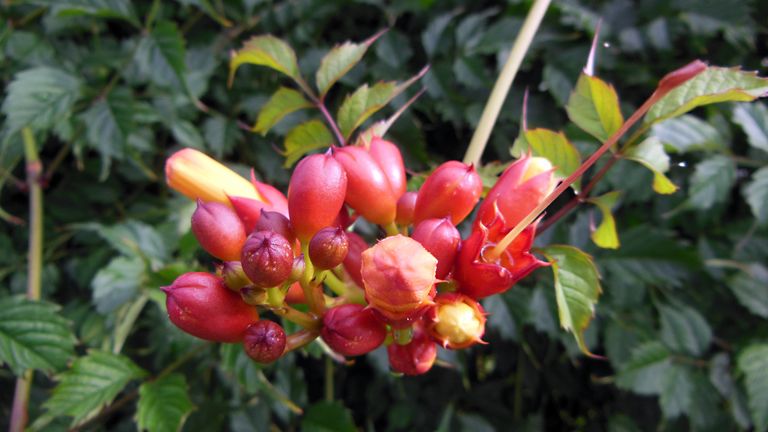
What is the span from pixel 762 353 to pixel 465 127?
0.90 meters

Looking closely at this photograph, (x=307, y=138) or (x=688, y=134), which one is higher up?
(x=307, y=138)

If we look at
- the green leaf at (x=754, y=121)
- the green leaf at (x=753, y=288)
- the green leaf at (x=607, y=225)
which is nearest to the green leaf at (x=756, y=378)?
the green leaf at (x=753, y=288)

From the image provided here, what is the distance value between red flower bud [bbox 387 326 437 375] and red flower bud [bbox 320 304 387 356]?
0.15ft

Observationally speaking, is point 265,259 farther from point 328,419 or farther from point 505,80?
point 328,419

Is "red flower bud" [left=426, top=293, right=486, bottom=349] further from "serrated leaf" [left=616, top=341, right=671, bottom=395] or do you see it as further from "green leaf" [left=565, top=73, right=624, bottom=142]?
"serrated leaf" [left=616, top=341, right=671, bottom=395]

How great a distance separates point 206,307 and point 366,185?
25 centimetres

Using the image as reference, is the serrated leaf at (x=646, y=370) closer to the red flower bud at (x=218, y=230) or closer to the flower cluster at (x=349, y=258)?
the flower cluster at (x=349, y=258)

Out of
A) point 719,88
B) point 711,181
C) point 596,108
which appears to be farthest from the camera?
point 711,181

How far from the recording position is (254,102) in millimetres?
1655

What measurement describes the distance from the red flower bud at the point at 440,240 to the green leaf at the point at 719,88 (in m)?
0.35

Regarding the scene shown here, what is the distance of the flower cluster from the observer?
63cm

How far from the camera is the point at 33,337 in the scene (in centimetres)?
116

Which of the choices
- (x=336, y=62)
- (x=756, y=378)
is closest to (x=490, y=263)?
(x=336, y=62)

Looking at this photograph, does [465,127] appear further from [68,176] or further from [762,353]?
[68,176]
